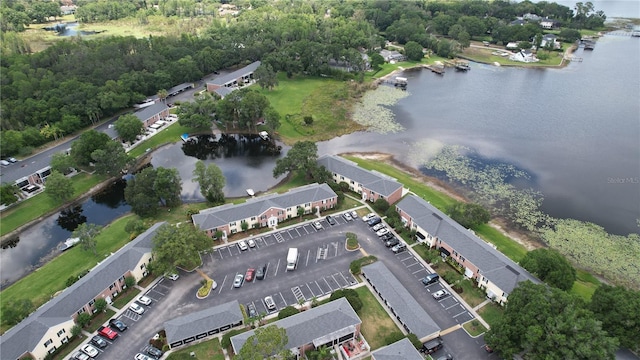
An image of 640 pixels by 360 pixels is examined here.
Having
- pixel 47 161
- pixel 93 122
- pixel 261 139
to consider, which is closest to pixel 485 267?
pixel 261 139

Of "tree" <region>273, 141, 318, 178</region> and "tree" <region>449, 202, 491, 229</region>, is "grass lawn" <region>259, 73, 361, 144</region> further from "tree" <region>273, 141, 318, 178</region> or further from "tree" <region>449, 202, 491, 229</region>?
"tree" <region>449, 202, 491, 229</region>

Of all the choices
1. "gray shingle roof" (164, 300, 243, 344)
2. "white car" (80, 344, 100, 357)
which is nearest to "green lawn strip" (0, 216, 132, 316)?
"white car" (80, 344, 100, 357)

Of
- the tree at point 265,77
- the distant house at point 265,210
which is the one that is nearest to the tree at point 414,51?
the tree at point 265,77

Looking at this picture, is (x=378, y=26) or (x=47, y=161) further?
(x=378, y=26)

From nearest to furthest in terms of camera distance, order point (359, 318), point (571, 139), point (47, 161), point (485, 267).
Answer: point (359, 318), point (485, 267), point (47, 161), point (571, 139)

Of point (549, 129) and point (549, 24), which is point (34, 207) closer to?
point (549, 129)

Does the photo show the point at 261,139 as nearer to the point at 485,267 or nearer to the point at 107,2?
the point at 485,267

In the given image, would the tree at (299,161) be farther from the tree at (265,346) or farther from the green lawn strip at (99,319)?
the tree at (265,346)
